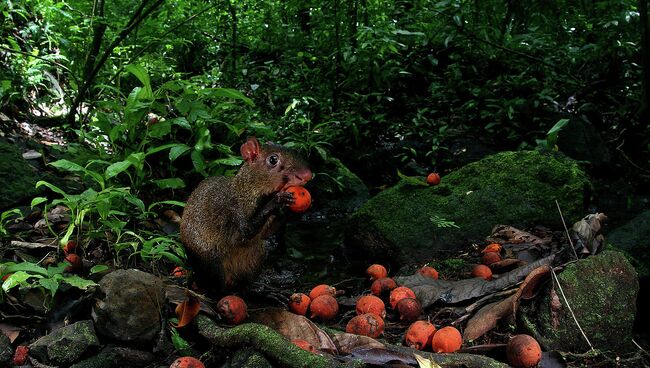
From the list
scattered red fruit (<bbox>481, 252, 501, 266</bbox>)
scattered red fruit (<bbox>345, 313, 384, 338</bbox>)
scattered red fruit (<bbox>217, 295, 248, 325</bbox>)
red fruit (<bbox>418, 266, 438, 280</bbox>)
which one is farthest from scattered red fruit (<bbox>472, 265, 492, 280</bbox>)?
scattered red fruit (<bbox>217, 295, 248, 325</bbox>)

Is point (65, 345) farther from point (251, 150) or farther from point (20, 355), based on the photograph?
point (251, 150)

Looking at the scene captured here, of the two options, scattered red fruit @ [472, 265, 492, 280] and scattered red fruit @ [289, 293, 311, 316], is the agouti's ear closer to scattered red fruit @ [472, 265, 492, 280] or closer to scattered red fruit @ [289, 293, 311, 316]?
scattered red fruit @ [289, 293, 311, 316]

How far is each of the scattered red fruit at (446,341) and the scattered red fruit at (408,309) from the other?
17.7 inches

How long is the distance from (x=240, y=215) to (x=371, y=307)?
100 cm

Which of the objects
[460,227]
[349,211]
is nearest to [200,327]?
[460,227]

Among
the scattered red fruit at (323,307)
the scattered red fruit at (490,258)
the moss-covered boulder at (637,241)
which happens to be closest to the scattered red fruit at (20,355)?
the scattered red fruit at (323,307)

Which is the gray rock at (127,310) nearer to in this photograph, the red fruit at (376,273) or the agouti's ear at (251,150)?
the agouti's ear at (251,150)

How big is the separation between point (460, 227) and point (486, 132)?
3.46m

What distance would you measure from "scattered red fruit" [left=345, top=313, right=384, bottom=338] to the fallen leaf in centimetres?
88

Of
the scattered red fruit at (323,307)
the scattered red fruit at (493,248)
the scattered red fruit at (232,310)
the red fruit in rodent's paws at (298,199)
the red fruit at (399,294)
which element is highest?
the red fruit in rodent's paws at (298,199)

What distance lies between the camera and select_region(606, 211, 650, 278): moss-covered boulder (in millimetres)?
3955

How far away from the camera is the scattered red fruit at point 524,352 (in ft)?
8.93

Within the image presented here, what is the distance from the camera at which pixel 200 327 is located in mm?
2920

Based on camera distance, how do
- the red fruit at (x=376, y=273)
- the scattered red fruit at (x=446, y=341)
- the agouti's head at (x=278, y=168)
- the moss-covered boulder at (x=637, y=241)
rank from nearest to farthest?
the scattered red fruit at (x=446, y=341) < the agouti's head at (x=278, y=168) < the moss-covered boulder at (x=637, y=241) < the red fruit at (x=376, y=273)
